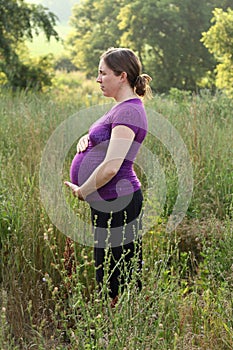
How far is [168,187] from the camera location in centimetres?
409

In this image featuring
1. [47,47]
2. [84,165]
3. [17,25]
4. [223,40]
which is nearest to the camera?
[84,165]

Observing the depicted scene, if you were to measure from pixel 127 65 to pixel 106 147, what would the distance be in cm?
40

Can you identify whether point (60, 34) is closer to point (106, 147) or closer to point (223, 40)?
point (223, 40)

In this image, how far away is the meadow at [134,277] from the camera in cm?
214

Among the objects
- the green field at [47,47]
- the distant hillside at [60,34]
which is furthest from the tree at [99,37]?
the distant hillside at [60,34]

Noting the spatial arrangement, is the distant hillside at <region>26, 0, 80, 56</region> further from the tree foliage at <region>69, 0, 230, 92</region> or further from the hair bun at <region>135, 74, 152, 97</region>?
the hair bun at <region>135, 74, 152, 97</region>

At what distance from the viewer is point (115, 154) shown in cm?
243

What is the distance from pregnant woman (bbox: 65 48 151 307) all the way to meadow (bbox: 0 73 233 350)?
0.20m

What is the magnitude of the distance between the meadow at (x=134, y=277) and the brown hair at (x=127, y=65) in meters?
0.77

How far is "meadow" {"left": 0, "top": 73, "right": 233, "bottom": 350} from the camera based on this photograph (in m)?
2.14

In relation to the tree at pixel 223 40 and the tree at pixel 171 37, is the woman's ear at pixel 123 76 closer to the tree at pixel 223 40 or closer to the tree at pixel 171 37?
the tree at pixel 223 40

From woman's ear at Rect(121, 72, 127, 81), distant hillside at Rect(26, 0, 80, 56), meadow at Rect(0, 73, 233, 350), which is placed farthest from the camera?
distant hillside at Rect(26, 0, 80, 56)

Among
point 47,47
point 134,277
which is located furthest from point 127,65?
point 47,47

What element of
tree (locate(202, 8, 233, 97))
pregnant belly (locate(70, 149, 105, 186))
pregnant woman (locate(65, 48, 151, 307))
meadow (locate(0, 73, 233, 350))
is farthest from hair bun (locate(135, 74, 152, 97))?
tree (locate(202, 8, 233, 97))
